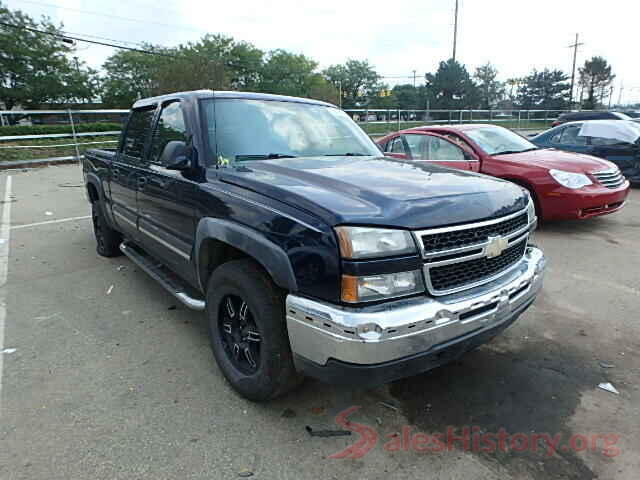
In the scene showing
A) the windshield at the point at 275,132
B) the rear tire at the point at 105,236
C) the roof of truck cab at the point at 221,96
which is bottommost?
the rear tire at the point at 105,236

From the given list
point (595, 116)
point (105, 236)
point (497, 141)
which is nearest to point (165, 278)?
point (105, 236)

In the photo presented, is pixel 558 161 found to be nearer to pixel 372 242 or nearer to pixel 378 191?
pixel 378 191

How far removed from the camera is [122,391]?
8.89 feet

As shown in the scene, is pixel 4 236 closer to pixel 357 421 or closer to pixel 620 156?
pixel 357 421

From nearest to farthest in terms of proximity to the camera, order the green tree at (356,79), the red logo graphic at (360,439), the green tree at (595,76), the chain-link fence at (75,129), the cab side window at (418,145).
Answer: the red logo graphic at (360,439), the cab side window at (418,145), the chain-link fence at (75,129), the green tree at (595,76), the green tree at (356,79)

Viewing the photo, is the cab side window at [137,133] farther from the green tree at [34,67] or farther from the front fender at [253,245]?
the green tree at [34,67]

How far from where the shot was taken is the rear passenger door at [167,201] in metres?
2.98

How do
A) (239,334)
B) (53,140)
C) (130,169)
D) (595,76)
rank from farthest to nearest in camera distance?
1. (595,76)
2. (53,140)
3. (130,169)
4. (239,334)

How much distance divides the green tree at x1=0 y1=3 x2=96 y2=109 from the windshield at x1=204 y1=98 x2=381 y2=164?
122ft

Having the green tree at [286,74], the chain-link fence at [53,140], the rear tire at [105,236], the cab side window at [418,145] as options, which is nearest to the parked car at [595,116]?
the cab side window at [418,145]

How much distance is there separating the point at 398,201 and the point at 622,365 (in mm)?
2139

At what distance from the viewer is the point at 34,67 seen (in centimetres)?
3369

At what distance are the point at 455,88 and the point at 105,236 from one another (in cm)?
6097

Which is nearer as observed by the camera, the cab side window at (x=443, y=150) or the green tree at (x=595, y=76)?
the cab side window at (x=443, y=150)
